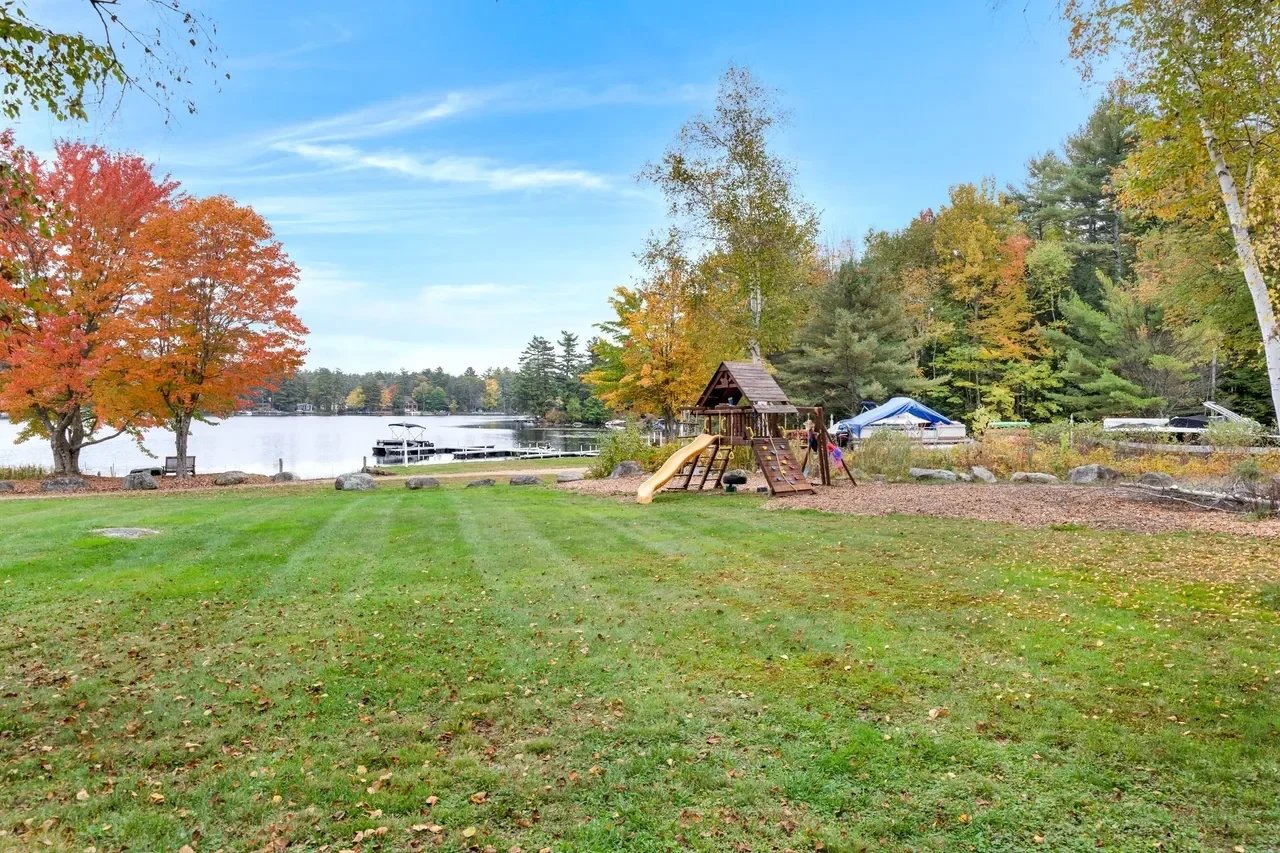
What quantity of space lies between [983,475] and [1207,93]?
455 inches

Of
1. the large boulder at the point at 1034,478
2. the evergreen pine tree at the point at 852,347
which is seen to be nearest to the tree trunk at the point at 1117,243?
the evergreen pine tree at the point at 852,347

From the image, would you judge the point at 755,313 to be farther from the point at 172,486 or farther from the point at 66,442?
the point at 66,442

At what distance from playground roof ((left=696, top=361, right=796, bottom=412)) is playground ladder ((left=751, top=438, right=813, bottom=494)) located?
2.70 feet

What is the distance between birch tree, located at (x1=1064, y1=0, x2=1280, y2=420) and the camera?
6.34 metres

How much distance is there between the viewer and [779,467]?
15094 mm

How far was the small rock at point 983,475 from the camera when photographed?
16.4 metres

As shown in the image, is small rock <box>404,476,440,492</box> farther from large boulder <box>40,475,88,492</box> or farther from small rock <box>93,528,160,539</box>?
large boulder <box>40,475,88,492</box>

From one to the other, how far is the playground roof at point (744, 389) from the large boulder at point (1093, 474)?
22.7ft

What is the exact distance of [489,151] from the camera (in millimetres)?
19766

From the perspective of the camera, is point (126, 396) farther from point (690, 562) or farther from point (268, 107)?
point (690, 562)

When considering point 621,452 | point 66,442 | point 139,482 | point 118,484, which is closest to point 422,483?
point 621,452

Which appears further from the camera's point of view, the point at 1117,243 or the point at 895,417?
the point at 1117,243

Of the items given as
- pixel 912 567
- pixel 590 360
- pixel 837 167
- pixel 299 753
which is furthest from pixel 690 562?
pixel 590 360

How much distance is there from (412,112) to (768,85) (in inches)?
481
